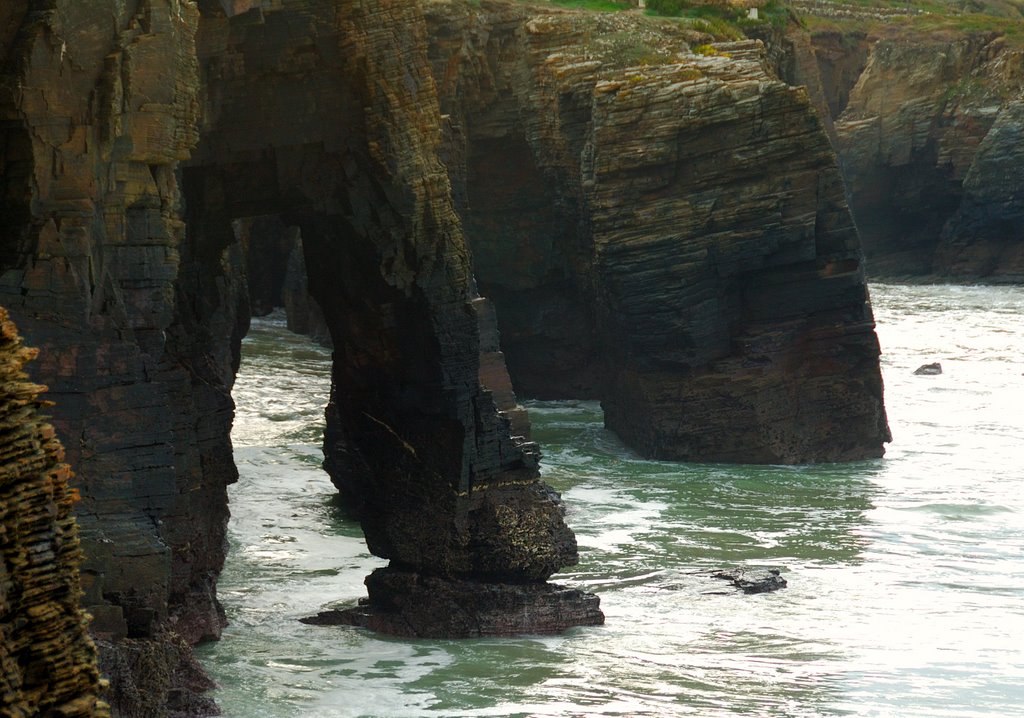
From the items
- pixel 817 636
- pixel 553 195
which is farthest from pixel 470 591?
pixel 553 195

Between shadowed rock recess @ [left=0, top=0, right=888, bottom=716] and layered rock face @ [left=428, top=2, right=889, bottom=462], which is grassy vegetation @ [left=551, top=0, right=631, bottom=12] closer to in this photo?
shadowed rock recess @ [left=0, top=0, right=888, bottom=716]

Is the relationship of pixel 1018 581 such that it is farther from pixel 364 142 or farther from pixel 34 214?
pixel 34 214

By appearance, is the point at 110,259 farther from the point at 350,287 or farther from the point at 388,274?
the point at 350,287

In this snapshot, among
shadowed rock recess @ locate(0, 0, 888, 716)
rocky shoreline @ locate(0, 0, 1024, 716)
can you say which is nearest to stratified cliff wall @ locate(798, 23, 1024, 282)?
rocky shoreline @ locate(0, 0, 1024, 716)

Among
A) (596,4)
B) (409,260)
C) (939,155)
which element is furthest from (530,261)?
(939,155)

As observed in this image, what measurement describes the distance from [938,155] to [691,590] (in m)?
45.8

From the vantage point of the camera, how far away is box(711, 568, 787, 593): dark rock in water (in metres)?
18.0

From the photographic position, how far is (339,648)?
1534 centimetres

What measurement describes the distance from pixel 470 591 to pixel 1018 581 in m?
6.62

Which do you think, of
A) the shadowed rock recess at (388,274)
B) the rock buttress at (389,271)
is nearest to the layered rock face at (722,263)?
the shadowed rock recess at (388,274)

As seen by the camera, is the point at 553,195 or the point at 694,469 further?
the point at 553,195

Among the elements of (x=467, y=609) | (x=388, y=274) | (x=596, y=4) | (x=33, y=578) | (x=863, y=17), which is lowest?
(x=467, y=609)

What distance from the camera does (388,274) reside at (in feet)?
52.6

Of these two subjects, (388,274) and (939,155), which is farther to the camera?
(939,155)
